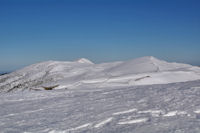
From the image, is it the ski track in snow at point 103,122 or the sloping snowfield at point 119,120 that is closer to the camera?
the sloping snowfield at point 119,120

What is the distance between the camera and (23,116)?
19.5 feet

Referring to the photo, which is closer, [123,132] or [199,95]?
[123,132]

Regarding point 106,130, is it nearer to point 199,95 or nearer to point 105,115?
point 105,115

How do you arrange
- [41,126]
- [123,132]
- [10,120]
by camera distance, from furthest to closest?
[10,120] < [41,126] < [123,132]

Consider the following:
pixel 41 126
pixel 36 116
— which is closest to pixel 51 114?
pixel 36 116

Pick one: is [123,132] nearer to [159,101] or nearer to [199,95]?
[159,101]

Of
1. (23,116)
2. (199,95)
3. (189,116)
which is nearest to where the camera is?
(189,116)

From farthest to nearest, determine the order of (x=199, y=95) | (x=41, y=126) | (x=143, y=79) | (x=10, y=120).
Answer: (x=143, y=79) < (x=199, y=95) < (x=10, y=120) < (x=41, y=126)

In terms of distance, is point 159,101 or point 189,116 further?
point 159,101

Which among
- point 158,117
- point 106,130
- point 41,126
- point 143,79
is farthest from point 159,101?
point 143,79

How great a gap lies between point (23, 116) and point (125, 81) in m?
10.6

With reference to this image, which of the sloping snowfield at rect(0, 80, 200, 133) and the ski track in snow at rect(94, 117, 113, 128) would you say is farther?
the ski track in snow at rect(94, 117, 113, 128)

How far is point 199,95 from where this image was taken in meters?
6.51

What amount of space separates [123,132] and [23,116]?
326cm
